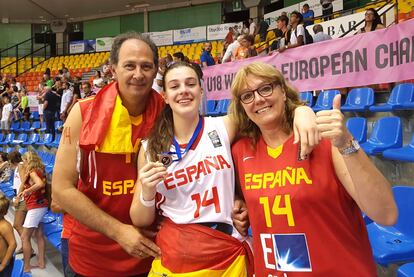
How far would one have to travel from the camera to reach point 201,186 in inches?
49.5

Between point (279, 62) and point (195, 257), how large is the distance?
376 cm

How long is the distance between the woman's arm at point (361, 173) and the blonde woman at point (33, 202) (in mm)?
3888

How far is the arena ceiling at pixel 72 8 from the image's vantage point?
54.0 feet

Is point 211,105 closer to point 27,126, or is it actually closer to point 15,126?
point 27,126

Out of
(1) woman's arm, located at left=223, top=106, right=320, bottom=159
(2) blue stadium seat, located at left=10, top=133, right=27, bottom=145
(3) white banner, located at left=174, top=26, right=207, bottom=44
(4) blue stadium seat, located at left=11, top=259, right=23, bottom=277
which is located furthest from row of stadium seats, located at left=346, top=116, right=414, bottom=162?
(3) white banner, located at left=174, top=26, right=207, bottom=44

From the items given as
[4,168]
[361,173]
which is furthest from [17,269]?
[4,168]

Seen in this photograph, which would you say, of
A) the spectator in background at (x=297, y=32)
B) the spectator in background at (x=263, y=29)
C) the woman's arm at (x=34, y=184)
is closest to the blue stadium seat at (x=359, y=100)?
the spectator in background at (x=297, y=32)

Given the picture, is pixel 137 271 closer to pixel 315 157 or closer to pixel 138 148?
pixel 138 148

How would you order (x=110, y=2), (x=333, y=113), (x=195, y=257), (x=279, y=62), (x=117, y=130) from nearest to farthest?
(x=333, y=113), (x=195, y=257), (x=117, y=130), (x=279, y=62), (x=110, y=2)

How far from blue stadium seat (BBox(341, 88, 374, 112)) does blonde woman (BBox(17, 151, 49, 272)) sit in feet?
10.9

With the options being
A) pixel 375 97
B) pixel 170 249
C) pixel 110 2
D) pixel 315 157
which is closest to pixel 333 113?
pixel 315 157

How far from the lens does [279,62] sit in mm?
4641

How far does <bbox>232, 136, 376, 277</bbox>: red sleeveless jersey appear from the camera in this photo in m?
1.07

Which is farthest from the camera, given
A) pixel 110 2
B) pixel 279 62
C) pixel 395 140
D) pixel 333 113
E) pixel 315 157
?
Result: pixel 110 2
